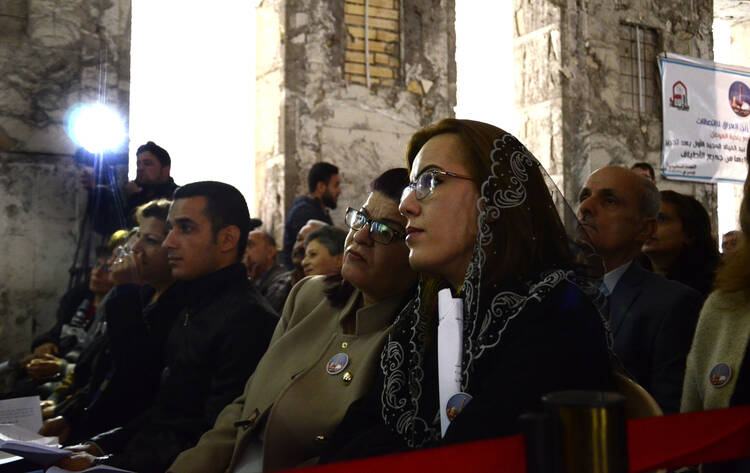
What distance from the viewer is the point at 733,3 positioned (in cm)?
897

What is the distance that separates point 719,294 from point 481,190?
82 centimetres

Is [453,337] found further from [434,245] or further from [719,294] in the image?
[719,294]

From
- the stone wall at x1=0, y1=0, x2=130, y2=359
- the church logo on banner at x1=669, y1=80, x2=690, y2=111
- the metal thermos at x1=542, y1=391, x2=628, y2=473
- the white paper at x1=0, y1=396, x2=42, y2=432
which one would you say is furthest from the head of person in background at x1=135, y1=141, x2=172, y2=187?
the church logo on banner at x1=669, y1=80, x2=690, y2=111

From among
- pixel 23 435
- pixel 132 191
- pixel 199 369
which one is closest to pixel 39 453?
pixel 199 369

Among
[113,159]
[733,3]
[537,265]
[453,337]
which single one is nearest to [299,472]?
[453,337]

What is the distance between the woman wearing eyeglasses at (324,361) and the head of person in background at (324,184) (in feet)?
10.3

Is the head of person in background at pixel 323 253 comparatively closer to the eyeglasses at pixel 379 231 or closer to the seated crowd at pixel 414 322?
the seated crowd at pixel 414 322

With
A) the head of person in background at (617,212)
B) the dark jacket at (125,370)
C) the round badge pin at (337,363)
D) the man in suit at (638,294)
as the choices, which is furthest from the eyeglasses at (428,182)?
the dark jacket at (125,370)

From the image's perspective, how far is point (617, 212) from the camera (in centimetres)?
293

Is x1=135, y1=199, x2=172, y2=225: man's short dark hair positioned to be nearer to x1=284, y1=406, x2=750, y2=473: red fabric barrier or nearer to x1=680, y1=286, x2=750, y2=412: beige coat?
x1=680, y1=286, x2=750, y2=412: beige coat

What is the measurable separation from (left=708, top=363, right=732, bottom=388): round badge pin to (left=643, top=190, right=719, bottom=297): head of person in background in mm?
1416

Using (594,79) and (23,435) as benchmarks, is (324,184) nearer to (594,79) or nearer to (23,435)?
(23,435)

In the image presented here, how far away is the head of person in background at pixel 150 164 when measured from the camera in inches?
200

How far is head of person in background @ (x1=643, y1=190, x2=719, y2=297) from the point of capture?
10.7 ft
